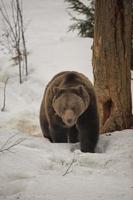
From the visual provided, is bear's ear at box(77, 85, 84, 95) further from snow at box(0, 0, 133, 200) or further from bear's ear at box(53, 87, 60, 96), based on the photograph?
snow at box(0, 0, 133, 200)

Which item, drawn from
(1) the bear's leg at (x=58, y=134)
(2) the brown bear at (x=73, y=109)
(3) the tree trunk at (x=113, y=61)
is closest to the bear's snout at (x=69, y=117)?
(2) the brown bear at (x=73, y=109)

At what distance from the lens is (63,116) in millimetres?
5281

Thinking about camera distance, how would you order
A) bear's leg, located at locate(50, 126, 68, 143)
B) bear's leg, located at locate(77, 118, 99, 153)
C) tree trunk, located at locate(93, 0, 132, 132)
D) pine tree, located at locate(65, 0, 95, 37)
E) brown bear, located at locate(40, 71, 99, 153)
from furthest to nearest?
pine tree, located at locate(65, 0, 95, 37), tree trunk, located at locate(93, 0, 132, 132), bear's leg, located at locate(50, 126, 68, 143), bear's leg, located at locate(77, 118, 99, 153), brown bear, located at locate(40, 71, 99, 153)

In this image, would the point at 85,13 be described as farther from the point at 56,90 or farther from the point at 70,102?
the point at 70,102

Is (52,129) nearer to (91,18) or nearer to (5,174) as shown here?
(5,174)

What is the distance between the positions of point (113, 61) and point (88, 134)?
1.23 metres

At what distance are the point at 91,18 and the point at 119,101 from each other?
15.3 feet

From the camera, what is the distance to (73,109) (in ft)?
17.2

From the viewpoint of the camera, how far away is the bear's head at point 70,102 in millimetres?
5230

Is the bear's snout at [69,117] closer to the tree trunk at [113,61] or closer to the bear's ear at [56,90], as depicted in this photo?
the bear's ear at [56,90]

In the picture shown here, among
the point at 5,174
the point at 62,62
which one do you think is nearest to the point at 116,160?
the point at 5,174

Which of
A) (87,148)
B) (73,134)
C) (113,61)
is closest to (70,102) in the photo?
(87,148)

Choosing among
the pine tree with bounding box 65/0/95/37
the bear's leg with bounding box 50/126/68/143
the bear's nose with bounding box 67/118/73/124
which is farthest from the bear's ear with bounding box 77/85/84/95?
the pine tree with bounding box 65/0/95/37

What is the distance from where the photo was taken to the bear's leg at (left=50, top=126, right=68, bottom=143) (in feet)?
19.2
